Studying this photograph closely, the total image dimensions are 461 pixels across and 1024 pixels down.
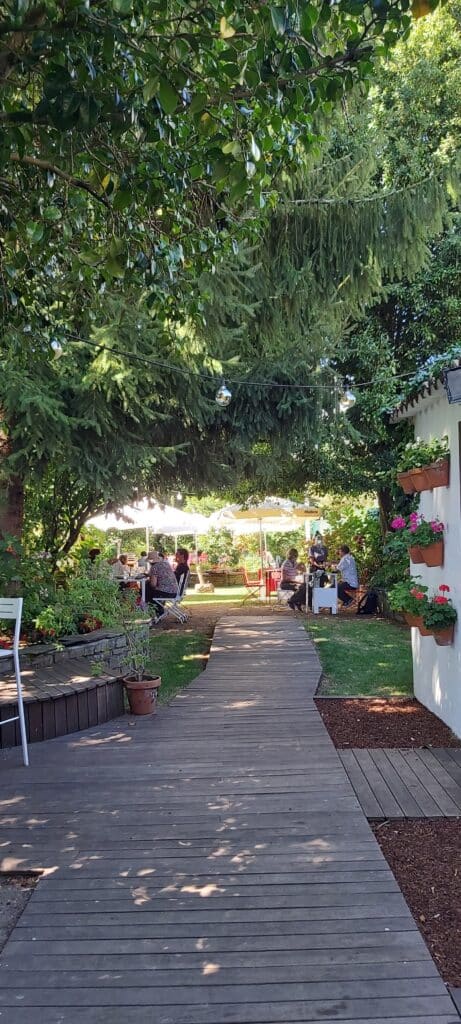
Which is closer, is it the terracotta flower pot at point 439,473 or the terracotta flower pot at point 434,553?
the terracotta flower pot at point 439,473

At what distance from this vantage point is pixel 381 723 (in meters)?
6.25

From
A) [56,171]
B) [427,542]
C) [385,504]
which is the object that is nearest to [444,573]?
[427,542]

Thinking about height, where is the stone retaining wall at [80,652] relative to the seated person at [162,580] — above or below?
below

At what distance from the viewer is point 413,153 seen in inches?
440

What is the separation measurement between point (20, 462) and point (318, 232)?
3658 mm

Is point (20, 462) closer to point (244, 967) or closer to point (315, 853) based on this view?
point (315, 853)

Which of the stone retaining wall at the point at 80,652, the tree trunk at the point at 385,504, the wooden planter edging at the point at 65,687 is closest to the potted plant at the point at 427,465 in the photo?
the stone retaining wall at the point at 80,652

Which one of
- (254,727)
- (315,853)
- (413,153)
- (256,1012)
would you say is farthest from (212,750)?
(413,153)

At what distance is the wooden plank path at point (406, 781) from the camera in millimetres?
4230

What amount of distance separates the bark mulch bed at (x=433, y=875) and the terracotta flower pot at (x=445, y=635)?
6.20 feet

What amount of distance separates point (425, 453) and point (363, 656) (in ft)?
14.4

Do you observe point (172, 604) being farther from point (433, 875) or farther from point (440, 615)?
point (433, 875)

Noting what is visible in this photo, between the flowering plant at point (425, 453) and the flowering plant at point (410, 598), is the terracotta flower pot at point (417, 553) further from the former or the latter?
the flowering plant at point (425, 453)

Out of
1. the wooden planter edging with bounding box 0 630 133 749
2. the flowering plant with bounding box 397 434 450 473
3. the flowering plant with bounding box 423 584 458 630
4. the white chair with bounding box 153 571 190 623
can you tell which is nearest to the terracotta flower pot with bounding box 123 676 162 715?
the wooden planter edging with bounding box 0 630 133 749
